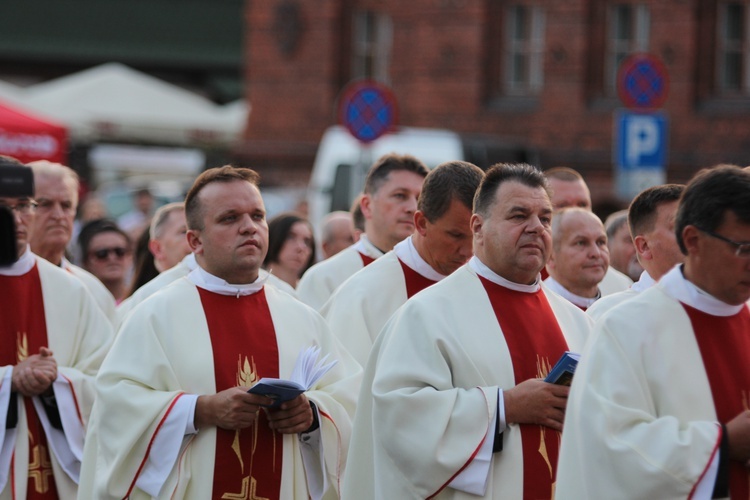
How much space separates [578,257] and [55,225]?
2690 mm

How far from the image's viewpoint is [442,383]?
199 inches

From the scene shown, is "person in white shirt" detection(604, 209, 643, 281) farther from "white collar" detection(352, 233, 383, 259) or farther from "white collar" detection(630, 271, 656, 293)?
"white collar" detection(630, 271, 656, 293)

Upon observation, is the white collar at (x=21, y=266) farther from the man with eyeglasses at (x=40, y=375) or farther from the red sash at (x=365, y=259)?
the red sash at (x=365, y=259)

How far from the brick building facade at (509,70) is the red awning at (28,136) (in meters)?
11.8

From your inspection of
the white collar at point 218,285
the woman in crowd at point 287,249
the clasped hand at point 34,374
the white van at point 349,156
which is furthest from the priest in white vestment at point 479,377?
the white van at point 349,156

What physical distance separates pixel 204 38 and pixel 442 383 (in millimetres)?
35977

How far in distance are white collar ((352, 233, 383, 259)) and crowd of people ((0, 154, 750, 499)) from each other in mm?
1165

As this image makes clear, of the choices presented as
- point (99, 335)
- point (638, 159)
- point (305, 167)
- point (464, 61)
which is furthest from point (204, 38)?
point (99, 335)

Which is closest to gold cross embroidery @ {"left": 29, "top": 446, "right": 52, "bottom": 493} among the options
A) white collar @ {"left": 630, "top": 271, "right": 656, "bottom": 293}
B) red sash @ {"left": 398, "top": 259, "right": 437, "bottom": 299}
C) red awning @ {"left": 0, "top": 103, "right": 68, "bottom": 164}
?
red sash @ {"left": 398, "top": 259, "right": 437, "bottom": 299}

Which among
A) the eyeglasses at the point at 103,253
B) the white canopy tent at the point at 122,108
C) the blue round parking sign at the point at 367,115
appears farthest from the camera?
the white canopy tent at the point at 122,108

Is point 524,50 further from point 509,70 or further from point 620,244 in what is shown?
point 620,244

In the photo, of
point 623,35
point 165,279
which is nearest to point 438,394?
point 165,279

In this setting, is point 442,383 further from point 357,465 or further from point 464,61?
point 464,61

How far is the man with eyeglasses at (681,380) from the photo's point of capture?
4230mm
